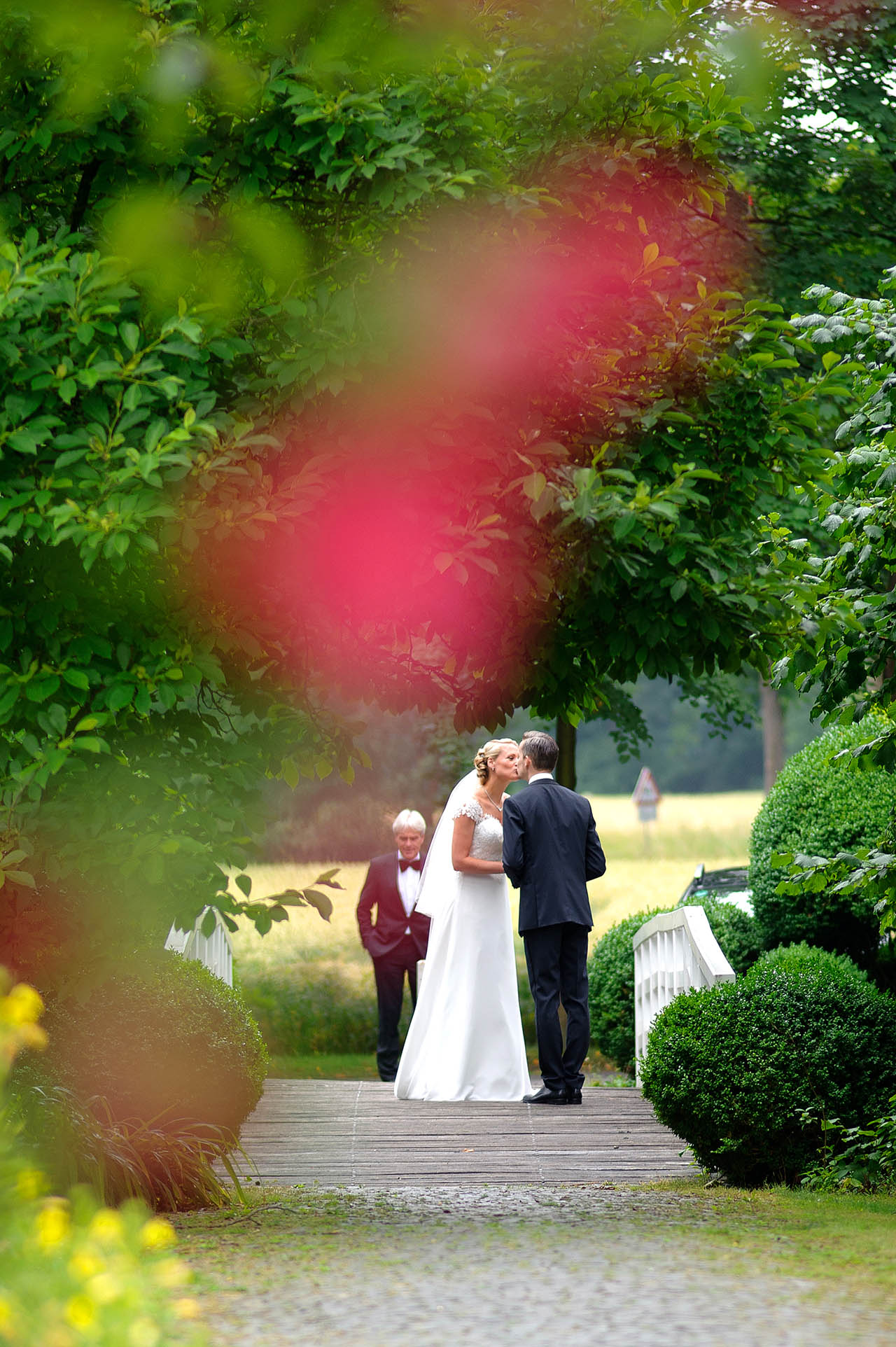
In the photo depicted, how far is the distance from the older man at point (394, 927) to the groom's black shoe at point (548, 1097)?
2.64 meters

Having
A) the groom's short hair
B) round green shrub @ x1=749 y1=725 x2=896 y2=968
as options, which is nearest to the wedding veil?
the groom's short hair

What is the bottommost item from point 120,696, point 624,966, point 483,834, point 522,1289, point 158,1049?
point 522,1289

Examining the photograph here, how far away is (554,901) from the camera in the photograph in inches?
347

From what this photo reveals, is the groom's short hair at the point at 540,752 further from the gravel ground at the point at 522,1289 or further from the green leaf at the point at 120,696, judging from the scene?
the green leaf at the point at 120,696

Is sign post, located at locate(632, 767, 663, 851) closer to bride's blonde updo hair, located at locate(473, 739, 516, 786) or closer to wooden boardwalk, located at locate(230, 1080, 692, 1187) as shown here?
bride's blonde updo hair, located at locate(473, 739, 516, 786)

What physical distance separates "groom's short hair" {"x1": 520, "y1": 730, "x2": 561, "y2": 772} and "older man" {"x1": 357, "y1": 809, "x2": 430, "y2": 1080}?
110 inches

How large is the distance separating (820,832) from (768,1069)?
354 cm

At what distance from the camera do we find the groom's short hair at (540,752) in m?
9.14

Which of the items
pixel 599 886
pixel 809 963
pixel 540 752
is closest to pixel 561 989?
pixel 540 752

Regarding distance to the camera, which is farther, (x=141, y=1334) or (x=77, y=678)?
(x=77, y=678)

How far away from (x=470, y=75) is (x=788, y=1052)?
163 inches

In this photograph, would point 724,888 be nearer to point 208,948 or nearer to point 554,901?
point 208,948

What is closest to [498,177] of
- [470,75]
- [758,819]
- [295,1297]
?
[470,75]

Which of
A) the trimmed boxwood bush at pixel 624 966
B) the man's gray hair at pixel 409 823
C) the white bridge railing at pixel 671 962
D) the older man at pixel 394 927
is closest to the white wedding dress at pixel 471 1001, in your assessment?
the white bridge railing at pixel 671 962
